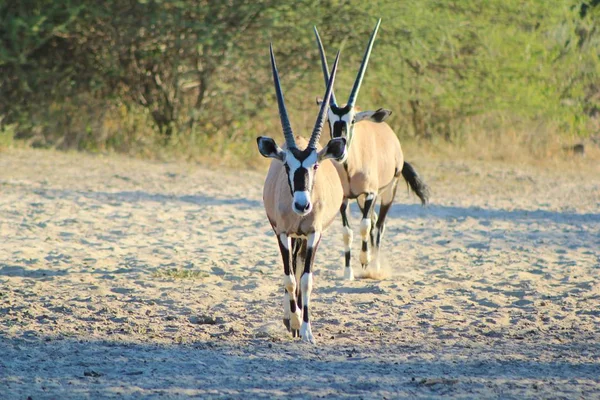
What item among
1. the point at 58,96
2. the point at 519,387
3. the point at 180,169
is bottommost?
the point at 519,387

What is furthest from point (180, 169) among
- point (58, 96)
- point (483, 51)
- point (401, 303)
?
point (401, 303)

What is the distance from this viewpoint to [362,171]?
25.1ft

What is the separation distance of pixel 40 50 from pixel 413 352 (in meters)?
11.0

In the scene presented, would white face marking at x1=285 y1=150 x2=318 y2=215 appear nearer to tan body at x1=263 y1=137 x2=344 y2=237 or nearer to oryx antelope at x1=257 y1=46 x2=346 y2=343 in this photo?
oryx antelope at x1=257 y1=46 x2=346 y2=343

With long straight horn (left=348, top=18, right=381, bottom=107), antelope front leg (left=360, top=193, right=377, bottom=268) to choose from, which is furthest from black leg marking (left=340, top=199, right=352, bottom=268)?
long straight horn (left=348, top=18, right=381, bottom=107)

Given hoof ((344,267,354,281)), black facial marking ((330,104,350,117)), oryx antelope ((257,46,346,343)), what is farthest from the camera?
hoof ((344,267,354,281))

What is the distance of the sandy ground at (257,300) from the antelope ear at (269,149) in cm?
104

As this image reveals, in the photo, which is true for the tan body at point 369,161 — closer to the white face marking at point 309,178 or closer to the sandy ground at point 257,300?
the sandy ground at point 257,300

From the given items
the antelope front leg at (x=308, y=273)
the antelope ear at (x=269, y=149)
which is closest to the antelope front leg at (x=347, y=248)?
the antelope front leg at (x=308, y=273)

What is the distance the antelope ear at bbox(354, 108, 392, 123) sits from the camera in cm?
764

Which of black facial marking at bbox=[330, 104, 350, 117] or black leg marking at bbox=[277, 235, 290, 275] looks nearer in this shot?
black leg marking at bbox=[277, 235, 290, 275]

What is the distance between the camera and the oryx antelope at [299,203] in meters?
5.36

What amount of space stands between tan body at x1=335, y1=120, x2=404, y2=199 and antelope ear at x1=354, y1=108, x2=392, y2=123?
0.16 m

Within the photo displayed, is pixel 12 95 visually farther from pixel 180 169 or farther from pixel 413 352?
pixel 413 352
